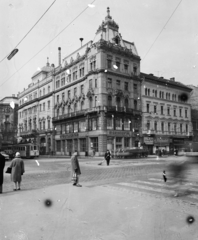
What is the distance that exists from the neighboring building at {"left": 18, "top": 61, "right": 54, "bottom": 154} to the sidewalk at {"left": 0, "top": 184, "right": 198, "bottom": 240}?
15743 mm

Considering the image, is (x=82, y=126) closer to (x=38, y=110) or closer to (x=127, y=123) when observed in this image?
(x=38, y=110)

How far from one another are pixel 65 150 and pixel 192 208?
41551mm

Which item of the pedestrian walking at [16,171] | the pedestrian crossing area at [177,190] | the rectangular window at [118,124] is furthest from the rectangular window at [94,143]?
the pedestrian walking at [16,171]

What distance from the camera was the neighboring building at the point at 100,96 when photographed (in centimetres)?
1827

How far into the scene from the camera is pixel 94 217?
564cm

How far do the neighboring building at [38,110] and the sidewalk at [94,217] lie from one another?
620 inches

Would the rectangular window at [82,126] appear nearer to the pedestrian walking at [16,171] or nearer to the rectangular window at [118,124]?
the rectangular window at [118,124]

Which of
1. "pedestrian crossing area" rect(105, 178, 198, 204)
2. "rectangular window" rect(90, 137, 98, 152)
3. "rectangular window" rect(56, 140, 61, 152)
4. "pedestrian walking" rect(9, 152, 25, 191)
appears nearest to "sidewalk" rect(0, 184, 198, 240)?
"pedestrian crossing area" rect(105, 178, 198, 204)

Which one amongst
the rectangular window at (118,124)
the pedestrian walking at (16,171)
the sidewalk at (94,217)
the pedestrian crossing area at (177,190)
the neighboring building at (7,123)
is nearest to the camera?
the sidewalk at (94,217)

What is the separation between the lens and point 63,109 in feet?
142

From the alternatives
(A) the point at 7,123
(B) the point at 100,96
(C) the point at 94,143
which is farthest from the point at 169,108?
(C) the point at 94,143

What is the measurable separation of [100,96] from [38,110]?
2363cm

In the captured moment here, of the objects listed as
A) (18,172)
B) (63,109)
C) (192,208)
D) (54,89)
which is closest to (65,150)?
(63,109)

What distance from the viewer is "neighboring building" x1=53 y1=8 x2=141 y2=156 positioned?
18266mm
